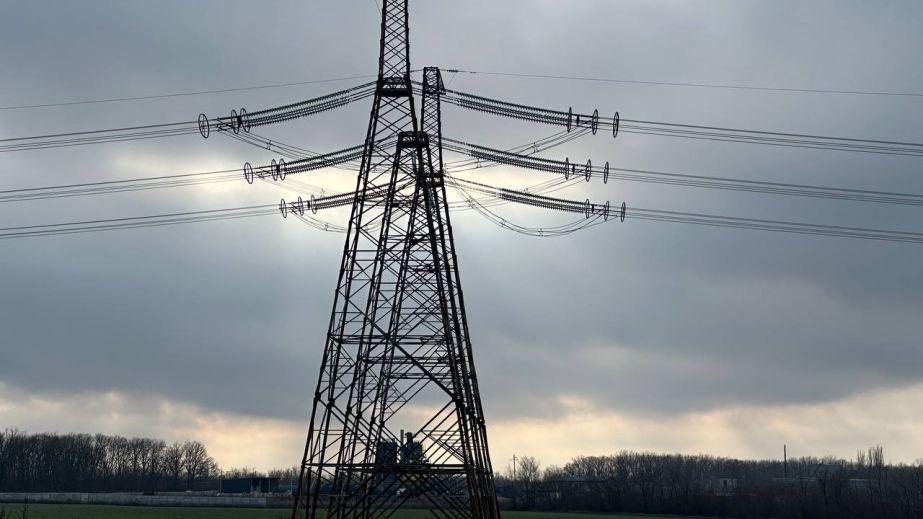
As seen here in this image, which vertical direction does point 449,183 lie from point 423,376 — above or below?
above

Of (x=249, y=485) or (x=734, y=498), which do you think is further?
(x=249, y=485)

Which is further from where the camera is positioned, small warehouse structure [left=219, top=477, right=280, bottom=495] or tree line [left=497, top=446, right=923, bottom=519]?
small warehouse structure [left=219, top=477, right=280, bottom=495]

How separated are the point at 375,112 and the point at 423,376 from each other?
11.0 metres

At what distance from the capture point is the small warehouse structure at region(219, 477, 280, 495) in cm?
18138

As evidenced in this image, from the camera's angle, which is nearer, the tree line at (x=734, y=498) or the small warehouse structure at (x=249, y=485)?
the tree line at (x=734, y=498)

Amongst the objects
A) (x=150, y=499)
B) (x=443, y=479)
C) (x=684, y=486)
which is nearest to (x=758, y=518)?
(x=684, y=486)

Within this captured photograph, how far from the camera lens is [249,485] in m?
184

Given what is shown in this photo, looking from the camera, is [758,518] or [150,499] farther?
[150,499]

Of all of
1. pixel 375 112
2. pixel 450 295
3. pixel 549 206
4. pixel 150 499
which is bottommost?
pixel 150 499

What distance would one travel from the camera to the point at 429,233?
42.9m

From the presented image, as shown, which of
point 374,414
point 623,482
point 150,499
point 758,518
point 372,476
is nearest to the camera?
point 372,476

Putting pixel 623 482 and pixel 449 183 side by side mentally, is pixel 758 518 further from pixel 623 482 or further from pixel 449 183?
pixel 449 183

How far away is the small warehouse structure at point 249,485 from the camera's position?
18138cm

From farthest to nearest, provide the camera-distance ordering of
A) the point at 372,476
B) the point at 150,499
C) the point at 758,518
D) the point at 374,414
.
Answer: the point at 150,499 < the point at 758,518 < the point at 374,414 < the point at 372,476
